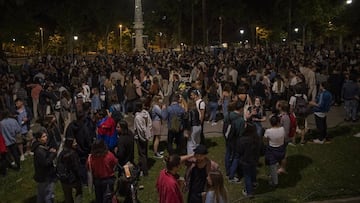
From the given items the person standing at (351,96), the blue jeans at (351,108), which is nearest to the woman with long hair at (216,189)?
the person standing at (351,96)

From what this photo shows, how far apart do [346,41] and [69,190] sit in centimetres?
4978

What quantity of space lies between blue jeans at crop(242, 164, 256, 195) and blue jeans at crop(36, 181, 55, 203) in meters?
3.89

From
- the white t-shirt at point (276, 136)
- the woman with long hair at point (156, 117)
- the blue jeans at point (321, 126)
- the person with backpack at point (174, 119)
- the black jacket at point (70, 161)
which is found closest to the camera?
the black jacket at point (70, 161)

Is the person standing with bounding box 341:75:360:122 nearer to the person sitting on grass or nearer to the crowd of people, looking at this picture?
the crowd of people

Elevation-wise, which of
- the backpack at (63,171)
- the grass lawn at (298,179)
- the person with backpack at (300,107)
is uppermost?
the person with backpack at (300,107)

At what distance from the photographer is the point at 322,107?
12.3 meters

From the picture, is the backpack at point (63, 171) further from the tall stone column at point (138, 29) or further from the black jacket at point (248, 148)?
the tall stone column at point (138, 29)

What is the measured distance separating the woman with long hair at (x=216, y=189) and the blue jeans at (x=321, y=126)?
701 cm

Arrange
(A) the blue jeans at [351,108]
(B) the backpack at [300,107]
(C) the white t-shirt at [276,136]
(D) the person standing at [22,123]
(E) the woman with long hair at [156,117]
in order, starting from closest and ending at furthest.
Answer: (C) the white t-shirt at [276,136], (E) the woman with long hair at [156,117], (D) the person standing at [22,123], (B) the backpack at [300,107], (A) the blue jeans at [351,108]

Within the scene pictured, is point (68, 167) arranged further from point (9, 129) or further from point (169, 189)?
point (9, 129)

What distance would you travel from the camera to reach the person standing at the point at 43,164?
8195 mm

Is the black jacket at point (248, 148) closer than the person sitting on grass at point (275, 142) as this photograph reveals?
Yes

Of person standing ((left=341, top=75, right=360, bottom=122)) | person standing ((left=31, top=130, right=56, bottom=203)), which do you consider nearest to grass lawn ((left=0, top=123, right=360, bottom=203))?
person standing ((left=31, top=130, right=56, bottom=203))

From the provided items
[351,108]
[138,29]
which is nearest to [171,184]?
[351,108]
